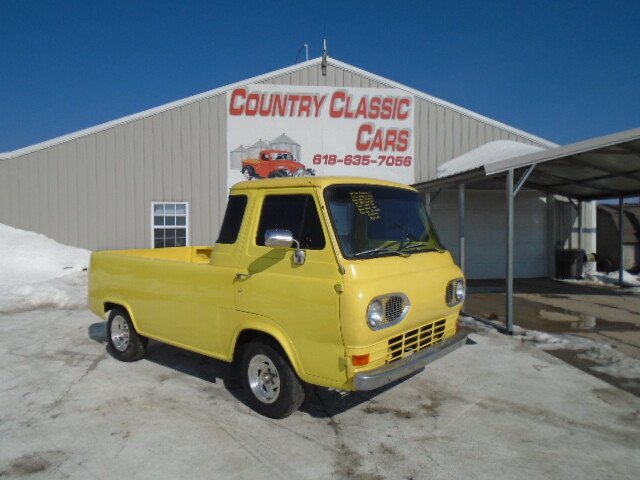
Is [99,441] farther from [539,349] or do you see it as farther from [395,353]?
[539,349]

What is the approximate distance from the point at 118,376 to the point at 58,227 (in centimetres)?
953

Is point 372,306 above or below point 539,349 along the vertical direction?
above

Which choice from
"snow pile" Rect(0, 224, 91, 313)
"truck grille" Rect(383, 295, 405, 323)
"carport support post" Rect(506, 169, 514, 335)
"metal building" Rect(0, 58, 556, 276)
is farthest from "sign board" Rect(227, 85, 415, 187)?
"truck grille" Rect(383, 295, 405, 323)

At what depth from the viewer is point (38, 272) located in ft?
39.8

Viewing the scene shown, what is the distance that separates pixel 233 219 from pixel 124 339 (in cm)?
270

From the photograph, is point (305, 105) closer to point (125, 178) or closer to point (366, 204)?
point (125, 178)

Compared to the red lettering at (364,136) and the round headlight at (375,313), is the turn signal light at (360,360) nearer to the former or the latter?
the round headlight at (375,313)

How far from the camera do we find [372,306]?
367cm

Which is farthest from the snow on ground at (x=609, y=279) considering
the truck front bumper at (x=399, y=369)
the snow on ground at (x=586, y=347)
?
the truck front bumper at (x=399, y=369)

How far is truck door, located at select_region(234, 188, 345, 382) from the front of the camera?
3750 millimetres

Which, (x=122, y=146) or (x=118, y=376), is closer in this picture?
(x=118, y=376)

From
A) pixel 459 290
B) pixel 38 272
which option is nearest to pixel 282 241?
pixel 459 290

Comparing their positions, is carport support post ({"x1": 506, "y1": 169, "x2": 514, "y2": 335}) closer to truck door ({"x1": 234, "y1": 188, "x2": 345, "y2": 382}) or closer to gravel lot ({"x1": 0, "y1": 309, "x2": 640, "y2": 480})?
gravel lot ({"x1": 0, "y1": 309, "x2": 640, "y2": 480})

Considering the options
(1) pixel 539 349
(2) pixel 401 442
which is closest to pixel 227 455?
(2) pixel 401 442
